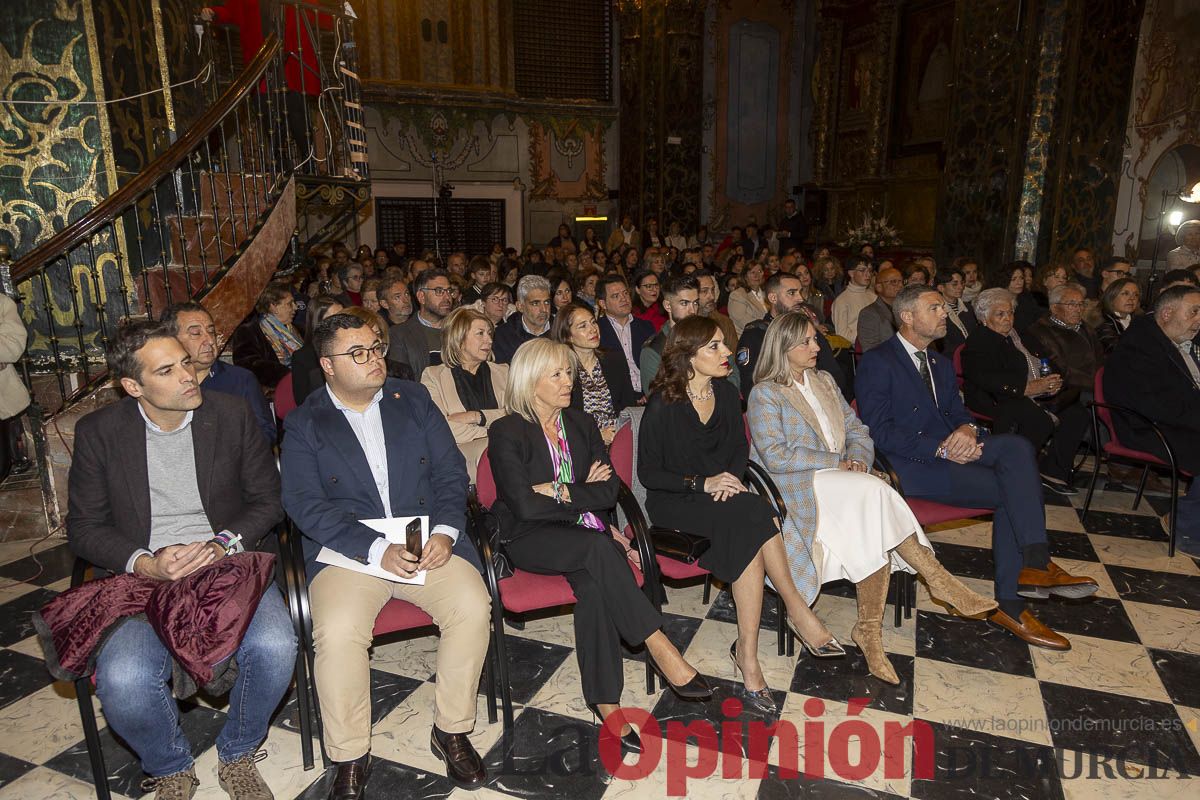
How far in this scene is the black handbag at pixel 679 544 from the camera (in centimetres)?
269

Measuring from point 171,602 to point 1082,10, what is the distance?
930 cm

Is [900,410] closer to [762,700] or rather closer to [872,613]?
[872,613]

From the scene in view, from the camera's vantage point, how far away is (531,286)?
4.53 metres

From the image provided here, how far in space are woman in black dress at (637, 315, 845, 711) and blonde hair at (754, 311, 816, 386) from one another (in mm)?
208

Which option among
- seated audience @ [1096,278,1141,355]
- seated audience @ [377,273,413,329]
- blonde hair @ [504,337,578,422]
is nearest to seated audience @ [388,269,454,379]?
seated audience @ [377,273,413,329]

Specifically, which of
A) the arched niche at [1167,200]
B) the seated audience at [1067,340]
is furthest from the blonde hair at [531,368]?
the arched niche at [1167,200]

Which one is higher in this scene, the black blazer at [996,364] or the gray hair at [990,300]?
the gray hair at [990,300]

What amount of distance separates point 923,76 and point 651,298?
9.29 meters

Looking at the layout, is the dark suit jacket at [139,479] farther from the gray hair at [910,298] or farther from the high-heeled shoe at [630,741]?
the gray hair at [910,298]

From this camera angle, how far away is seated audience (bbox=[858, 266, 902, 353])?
5.90 metres

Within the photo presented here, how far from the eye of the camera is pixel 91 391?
404 cm

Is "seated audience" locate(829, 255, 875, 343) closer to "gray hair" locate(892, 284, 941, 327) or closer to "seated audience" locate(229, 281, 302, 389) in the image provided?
"gray hair" locate(892, 284, 941, 327)

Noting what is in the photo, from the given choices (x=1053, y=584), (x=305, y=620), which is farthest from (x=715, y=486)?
(x=1053, y=584)

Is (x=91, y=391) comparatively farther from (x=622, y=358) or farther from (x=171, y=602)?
(x=622, y=358)
